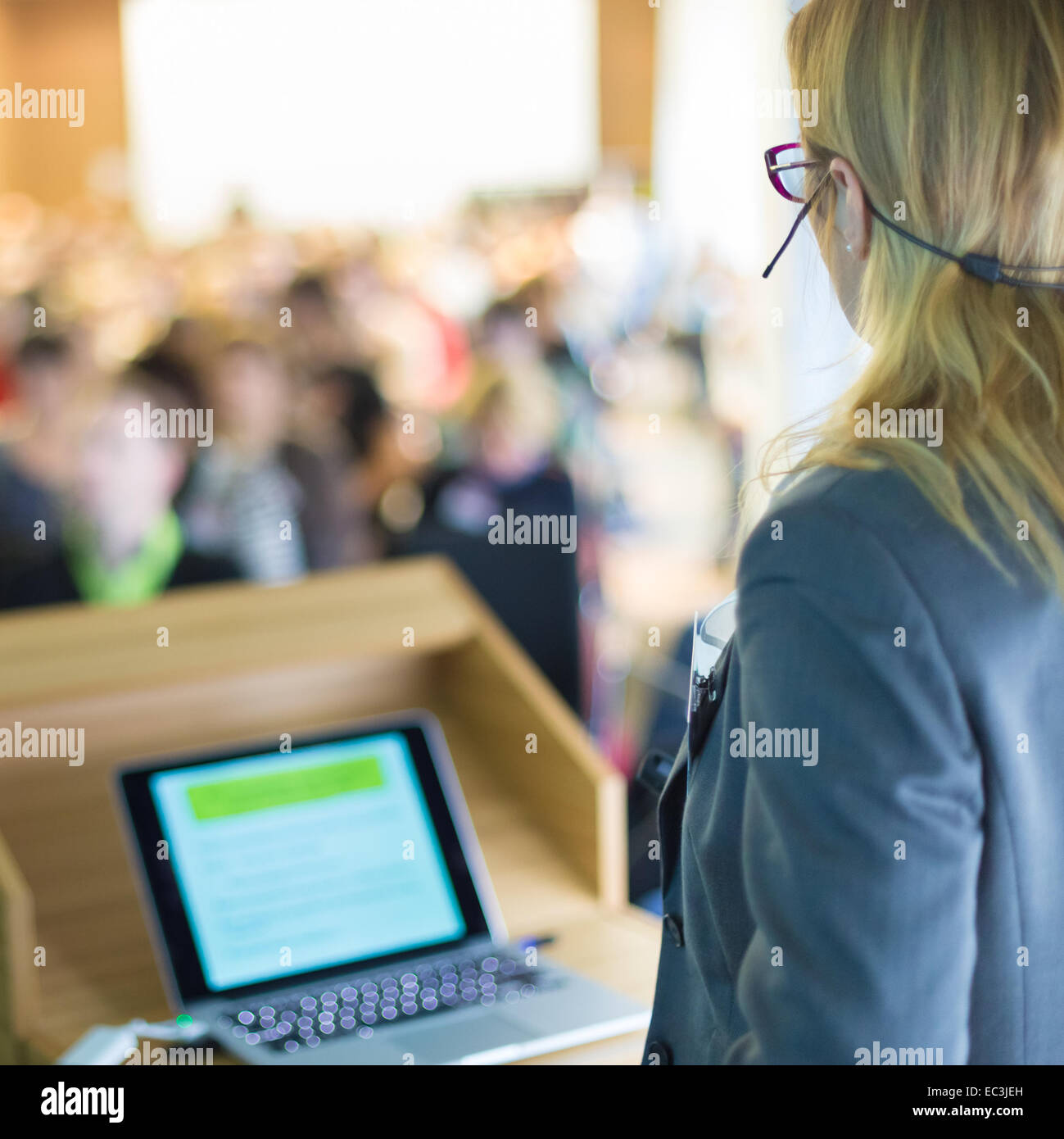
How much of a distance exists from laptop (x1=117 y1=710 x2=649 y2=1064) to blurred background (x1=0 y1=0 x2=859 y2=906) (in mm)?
436

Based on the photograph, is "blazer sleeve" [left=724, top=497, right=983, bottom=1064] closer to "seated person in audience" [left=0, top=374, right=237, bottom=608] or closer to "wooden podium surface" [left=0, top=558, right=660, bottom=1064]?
"wooden podium surface" [left=0, top=558, right=660, bottom=1064]

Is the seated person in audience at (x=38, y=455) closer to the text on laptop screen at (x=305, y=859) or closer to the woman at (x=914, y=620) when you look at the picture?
the text on laptop screen at (x=305, y=859)

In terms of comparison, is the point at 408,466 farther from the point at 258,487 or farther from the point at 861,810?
the point at 861,810

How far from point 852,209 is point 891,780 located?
1.07 feet

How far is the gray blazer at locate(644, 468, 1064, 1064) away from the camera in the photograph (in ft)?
2.15

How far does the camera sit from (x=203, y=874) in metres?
1.31

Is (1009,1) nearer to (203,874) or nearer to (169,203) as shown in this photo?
(203,874)

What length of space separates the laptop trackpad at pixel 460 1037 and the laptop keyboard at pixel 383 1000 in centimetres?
3

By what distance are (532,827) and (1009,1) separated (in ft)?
3.72

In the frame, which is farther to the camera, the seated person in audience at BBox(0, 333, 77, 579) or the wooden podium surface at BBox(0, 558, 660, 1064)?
the seated person in audience at BBox(0, 333, 77, 579)

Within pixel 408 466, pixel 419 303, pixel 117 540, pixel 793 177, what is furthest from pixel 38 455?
pixel 419 303

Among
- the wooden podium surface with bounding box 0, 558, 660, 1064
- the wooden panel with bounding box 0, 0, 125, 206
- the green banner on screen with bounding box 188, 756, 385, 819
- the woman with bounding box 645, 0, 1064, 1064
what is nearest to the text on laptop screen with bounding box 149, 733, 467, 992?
the green banner on screen with bounding box 188, 756, 385, 819

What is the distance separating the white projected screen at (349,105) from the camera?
33.9 feet

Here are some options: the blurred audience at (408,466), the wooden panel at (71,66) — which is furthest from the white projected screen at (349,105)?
Answer: the blurred audience at (408,466)
